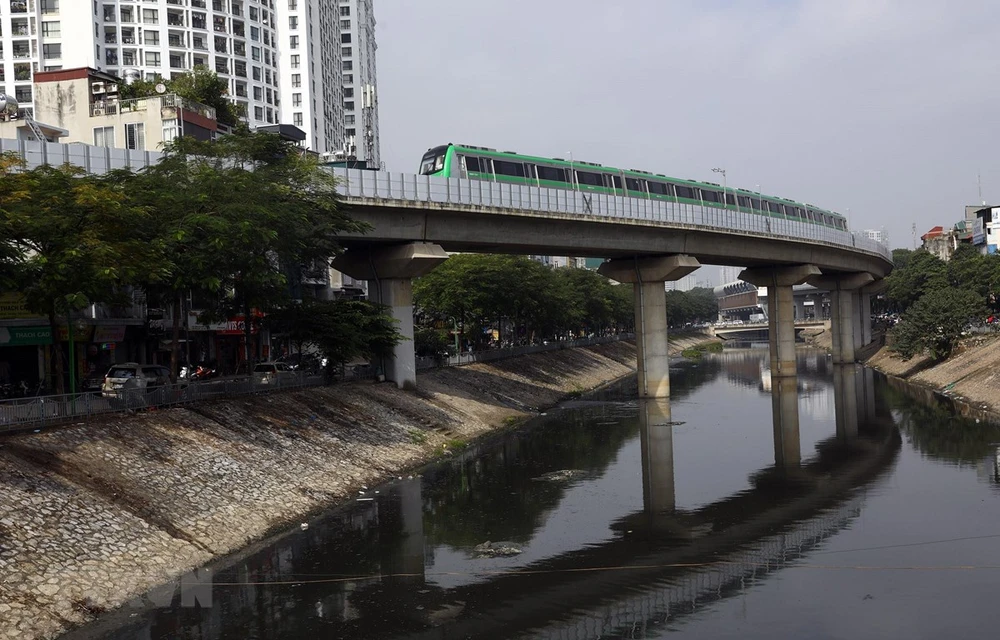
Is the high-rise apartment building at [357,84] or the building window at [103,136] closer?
the building window at [103,136]

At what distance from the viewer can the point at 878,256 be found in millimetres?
118688

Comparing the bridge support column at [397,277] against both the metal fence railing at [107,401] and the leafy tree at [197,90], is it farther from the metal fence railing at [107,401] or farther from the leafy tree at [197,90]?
the leafy tree at [197,90]

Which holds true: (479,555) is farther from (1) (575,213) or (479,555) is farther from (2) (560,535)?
(1) (575,213)

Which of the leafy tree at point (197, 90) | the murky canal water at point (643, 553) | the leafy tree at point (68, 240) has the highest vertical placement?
the leafy tree at point (197, 90)

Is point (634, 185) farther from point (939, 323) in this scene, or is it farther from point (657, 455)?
point (939, 323)

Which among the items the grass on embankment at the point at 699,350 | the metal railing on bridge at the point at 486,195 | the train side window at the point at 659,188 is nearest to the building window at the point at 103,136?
the metal railing on bridge at the point at 486,195

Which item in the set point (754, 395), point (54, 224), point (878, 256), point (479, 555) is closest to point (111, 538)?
point (479, 555)

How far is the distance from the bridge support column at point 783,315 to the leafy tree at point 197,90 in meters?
56.2

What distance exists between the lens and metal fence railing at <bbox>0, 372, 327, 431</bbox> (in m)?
32.5

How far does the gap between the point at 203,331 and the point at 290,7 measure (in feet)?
261

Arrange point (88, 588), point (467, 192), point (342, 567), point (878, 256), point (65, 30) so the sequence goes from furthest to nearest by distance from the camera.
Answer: point (878, 256) < point (65, 30) < point (467, 192) < point (342, 567) < point (88, 588)

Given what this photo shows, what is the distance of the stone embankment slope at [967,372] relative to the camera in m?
68.2

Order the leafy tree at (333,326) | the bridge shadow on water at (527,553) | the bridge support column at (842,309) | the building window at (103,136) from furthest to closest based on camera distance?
the bridge support column at (842,309) → the building window at (103,136) → the leafy tree at (333,326) → the bridge shadow on water at (527,553)

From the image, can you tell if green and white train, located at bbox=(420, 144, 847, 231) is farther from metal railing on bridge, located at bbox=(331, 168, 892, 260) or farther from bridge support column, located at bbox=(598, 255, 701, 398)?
bridge support column, located at bbox=(598, 255, 701, 398)
